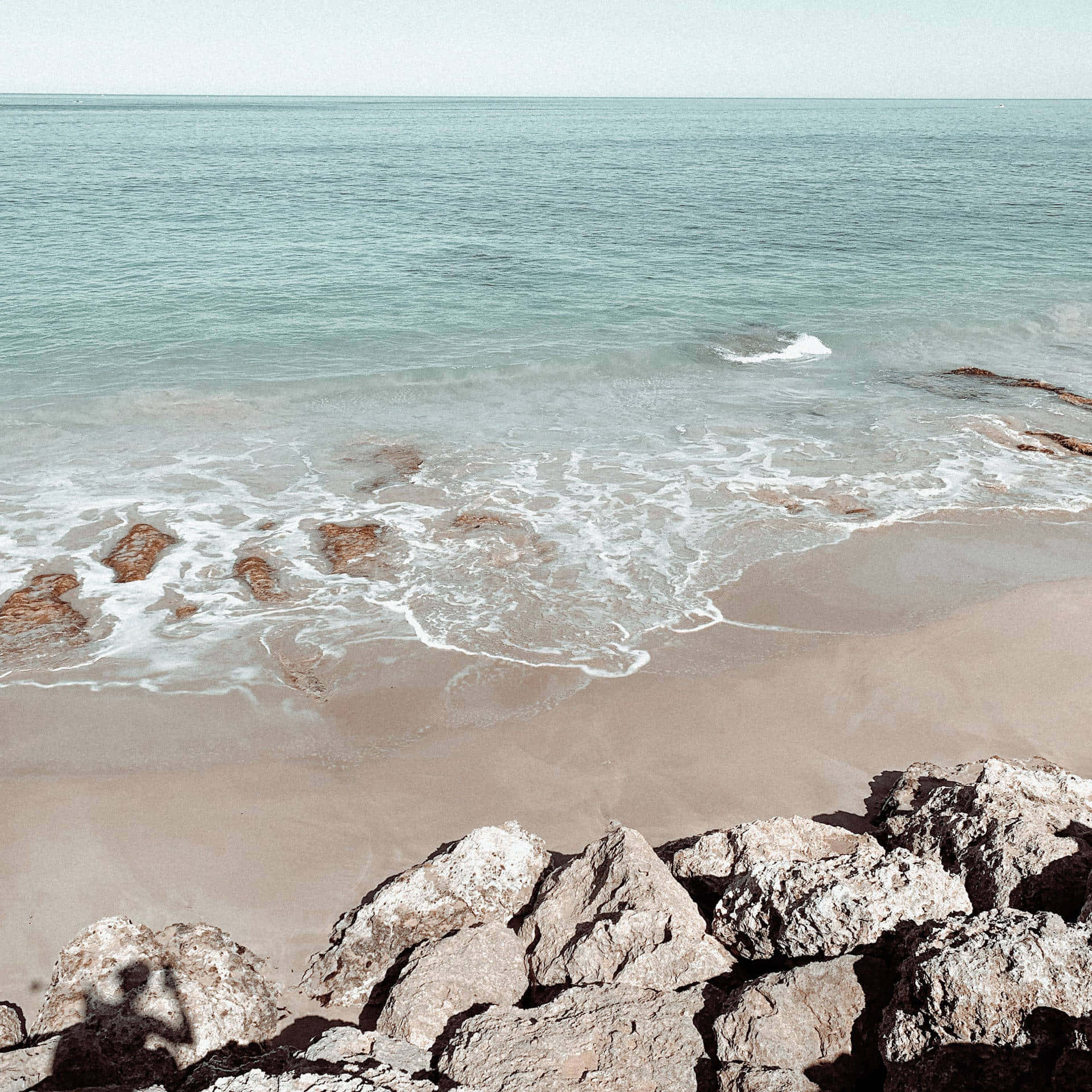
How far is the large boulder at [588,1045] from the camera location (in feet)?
14.9

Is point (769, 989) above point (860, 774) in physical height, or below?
above

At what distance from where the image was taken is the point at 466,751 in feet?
27.5

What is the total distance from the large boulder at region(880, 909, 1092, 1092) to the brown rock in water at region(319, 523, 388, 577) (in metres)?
8.22

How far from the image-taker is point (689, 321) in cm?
2316

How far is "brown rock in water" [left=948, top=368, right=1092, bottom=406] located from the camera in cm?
1780

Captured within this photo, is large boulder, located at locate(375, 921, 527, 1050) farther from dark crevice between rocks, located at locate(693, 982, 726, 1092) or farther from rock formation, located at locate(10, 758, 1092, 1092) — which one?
dark crevice between rocks, located at locate(693, 982, 726, 1092)

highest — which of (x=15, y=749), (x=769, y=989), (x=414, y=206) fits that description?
(x=414, y=206)

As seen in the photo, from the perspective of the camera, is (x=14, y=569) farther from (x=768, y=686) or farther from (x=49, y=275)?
(x=49, y=275)

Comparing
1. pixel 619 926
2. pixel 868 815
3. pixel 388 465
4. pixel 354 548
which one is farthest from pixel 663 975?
pixel 388 465

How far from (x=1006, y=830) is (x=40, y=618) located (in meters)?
9.92

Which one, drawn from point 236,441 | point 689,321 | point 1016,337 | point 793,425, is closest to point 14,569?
point 236,441

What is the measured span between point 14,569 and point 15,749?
3691mm

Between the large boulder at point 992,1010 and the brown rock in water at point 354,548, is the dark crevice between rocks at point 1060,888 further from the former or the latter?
the brown rock in water at point 354,548

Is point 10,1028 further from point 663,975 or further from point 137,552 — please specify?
point 137,552
